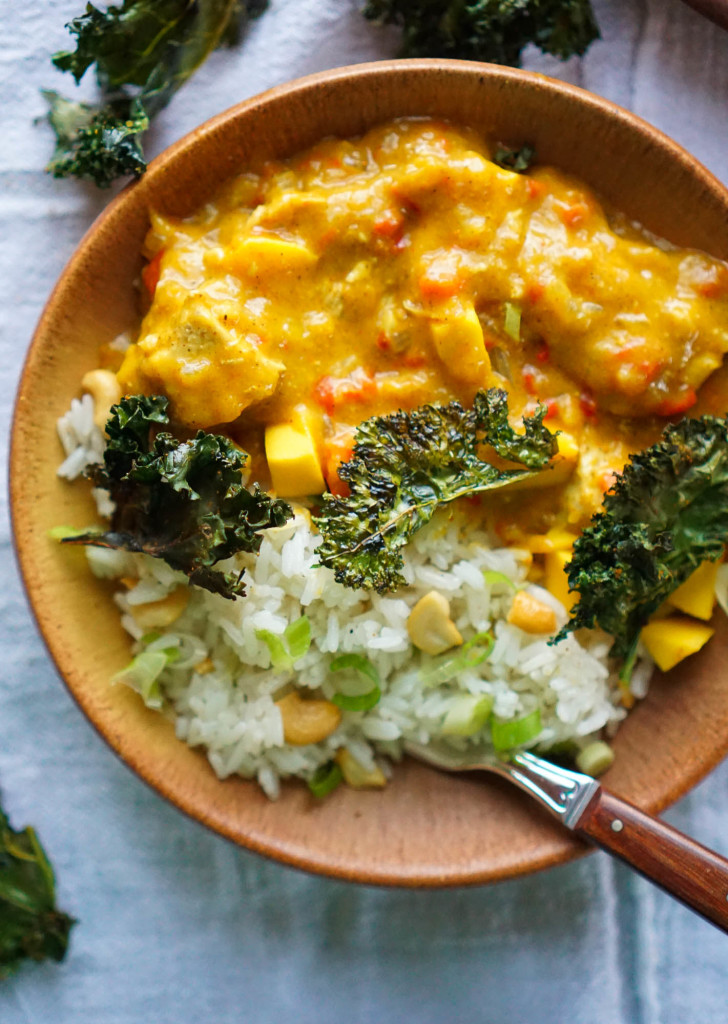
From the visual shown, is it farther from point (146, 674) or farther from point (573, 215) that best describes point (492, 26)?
point (146, 674)

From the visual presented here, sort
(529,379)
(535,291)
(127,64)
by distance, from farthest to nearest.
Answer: (127,64) → (529,379) → (535,291)

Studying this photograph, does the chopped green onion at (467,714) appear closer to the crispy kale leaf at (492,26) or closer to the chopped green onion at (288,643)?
the chopped green onion at (288,643)

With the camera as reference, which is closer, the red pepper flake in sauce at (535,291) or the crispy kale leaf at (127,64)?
the red pepper flake in sauce at (535,291)

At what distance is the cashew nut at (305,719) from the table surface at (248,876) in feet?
1.99

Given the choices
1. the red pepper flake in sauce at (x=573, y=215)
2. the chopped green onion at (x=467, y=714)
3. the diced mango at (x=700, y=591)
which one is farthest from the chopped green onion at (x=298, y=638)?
the red pepper flake in sauce at (x=573, y=215)

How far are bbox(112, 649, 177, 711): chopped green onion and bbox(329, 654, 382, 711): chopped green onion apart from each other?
0.51 m

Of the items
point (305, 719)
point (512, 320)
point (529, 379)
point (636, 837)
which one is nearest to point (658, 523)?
point (529, 379)

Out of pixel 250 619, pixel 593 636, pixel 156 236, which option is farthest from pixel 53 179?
pixel 593 636

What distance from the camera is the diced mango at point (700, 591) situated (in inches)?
100

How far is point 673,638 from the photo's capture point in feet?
8.39

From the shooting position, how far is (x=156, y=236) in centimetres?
249

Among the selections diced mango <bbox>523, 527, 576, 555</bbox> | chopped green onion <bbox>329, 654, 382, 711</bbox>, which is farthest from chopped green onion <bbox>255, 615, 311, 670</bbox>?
diced mango <bbox>523, 527, 576, 555</bbox>

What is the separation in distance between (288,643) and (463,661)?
21.0 inches

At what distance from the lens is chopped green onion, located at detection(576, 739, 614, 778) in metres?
2.60
